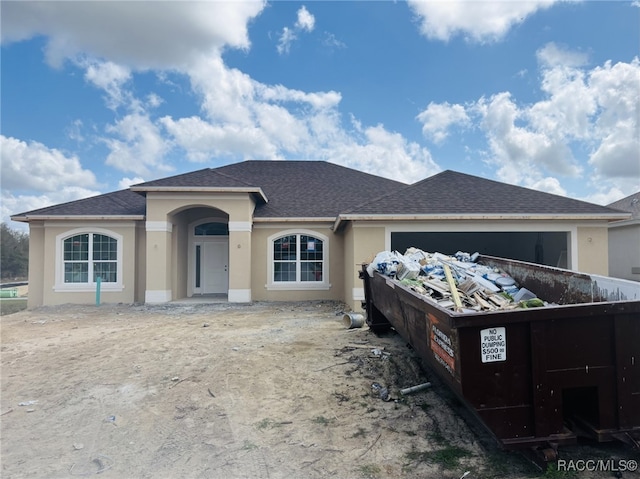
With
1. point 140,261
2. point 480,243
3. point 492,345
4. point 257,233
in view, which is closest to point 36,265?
point 140,261

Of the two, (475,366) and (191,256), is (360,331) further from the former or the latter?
(191,256)

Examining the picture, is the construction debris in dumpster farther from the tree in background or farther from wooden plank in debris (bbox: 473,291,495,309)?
the tree in background

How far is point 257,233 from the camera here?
1348 cm

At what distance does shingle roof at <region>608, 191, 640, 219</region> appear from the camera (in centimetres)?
1756

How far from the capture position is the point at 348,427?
381cm

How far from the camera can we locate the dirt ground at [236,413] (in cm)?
320

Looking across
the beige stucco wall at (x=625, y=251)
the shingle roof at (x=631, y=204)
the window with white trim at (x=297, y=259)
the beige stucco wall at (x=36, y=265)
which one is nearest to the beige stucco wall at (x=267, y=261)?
the window with white trim at (x=297, y=259)

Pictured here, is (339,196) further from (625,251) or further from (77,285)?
(625,251)

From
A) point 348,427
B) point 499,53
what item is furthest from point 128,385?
point 499,53

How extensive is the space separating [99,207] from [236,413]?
40.1 ft

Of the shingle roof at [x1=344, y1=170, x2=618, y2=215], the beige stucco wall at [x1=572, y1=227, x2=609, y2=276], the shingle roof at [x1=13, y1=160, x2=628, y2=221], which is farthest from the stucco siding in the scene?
the beige stucco wall at [x1=572, y1=227, x2=609, y2=276]

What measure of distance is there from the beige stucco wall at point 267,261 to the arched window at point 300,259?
0.61 feet

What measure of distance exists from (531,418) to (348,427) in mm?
1813

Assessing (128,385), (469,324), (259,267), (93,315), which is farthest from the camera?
(259,267)
